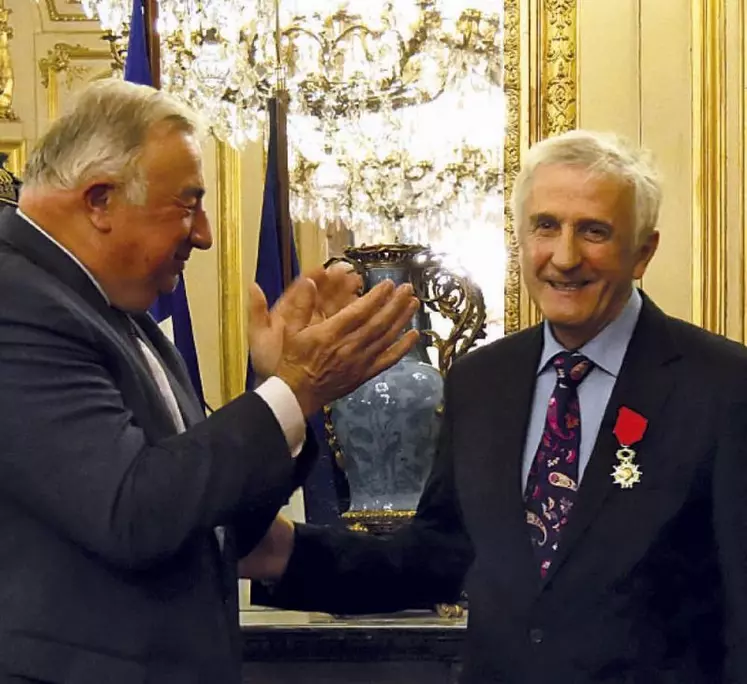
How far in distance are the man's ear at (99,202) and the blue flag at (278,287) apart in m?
1.02

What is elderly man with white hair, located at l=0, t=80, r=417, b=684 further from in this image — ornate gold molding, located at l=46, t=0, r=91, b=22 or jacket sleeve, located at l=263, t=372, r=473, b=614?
ornate gold molding, located at l=46, t=0, r=91, b=22

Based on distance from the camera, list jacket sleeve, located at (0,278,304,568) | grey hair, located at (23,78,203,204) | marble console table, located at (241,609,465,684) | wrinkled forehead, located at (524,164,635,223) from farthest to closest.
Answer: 1. marble console table, located at (241,609,465,684)
2. wrinkled forehead, located at (524,164,635,223)
3. grey hair, located at (23,78,203,204)
4. jacket sleeve, located at (0,278,304,568)

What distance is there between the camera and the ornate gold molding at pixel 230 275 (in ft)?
11.4

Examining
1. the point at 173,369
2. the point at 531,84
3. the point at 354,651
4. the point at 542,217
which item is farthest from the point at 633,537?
the point at 531,84

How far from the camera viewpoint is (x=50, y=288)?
1.59 m

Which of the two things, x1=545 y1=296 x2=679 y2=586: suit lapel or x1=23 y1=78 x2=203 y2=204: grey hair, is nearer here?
x1=23 y1=78 x2=203 y2=204: grey hair

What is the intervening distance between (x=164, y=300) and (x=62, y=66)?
3.34ft

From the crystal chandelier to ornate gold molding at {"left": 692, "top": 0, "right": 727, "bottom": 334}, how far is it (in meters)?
0.46

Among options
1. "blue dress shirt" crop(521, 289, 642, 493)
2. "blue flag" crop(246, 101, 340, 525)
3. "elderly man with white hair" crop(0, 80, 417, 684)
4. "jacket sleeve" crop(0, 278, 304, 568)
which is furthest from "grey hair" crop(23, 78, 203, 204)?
"blue flag" crop(246, 101, 340, 525)

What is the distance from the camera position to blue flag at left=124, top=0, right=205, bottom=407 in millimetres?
3328

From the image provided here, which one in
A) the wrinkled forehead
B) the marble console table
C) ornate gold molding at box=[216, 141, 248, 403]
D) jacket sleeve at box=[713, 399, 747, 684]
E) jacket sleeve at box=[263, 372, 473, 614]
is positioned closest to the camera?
jacket sleeve at box=[713, 399, 747, 684]

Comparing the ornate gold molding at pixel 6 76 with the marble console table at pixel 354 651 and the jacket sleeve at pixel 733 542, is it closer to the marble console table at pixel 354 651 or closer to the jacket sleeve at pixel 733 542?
the marble console table at pixel 354 651

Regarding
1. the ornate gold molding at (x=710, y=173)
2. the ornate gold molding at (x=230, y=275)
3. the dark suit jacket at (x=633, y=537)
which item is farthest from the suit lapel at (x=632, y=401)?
the ornate gold molding at (x=230, y=275)

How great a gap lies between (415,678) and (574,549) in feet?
3.22
